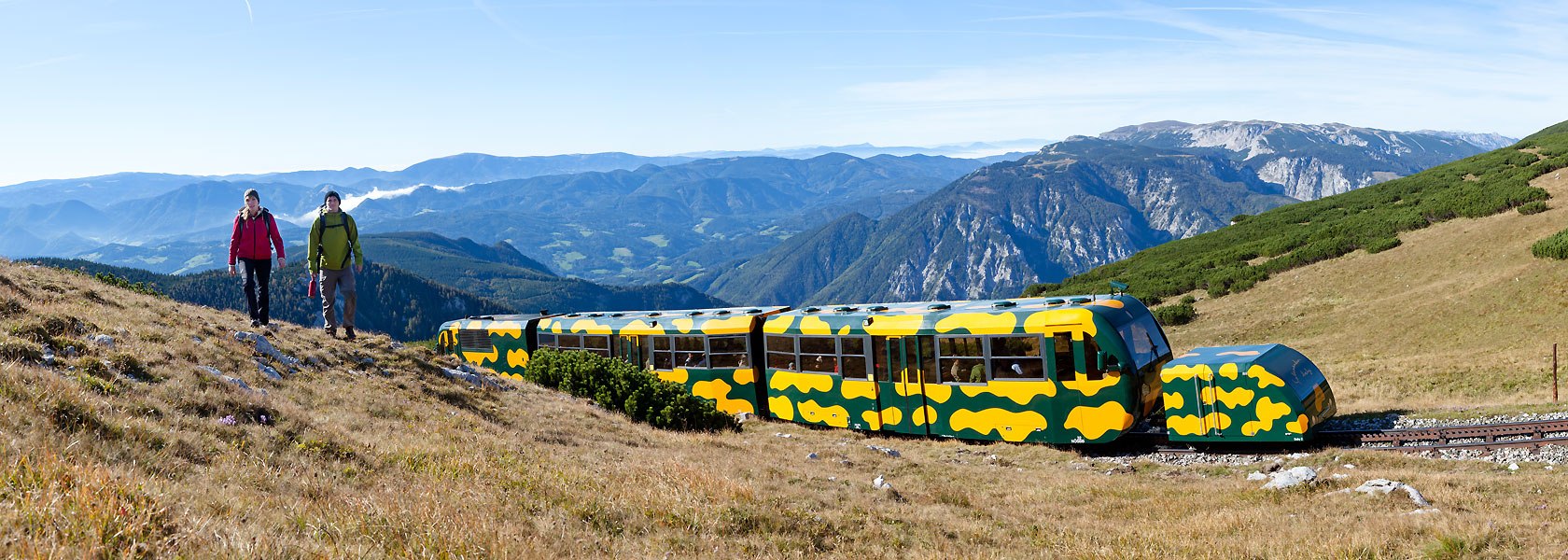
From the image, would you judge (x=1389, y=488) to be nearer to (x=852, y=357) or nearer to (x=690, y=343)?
(x=852, y=357)

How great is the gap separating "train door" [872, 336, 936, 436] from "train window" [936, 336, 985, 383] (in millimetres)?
294

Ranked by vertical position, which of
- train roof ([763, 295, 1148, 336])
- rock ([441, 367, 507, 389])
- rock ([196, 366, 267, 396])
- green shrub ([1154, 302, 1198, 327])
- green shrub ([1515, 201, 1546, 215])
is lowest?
green shrub ([1154, 302, 1198, 327])

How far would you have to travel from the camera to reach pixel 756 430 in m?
20.6

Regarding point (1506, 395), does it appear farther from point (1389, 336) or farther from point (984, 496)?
point (984, 496)

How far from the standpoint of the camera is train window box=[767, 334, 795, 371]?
2112 centimetres

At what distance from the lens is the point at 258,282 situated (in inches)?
686

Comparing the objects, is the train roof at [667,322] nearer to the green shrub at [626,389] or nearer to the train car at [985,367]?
the green shrub at [626,389]

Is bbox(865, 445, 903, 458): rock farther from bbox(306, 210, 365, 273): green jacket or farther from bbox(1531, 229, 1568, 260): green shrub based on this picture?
bbox(1531, 229, 1568, 260): green shrub

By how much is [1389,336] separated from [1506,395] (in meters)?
12.3

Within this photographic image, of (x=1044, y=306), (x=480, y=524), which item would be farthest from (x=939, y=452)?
(x=480, y=524)

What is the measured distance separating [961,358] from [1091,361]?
2.72 metres

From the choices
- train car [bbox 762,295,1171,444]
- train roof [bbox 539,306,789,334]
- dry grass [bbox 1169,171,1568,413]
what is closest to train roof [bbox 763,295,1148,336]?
train car [bbox 762,295,1171,444]

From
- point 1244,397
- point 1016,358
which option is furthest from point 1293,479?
point 1016,358

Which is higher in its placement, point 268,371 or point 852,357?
point 268,371
